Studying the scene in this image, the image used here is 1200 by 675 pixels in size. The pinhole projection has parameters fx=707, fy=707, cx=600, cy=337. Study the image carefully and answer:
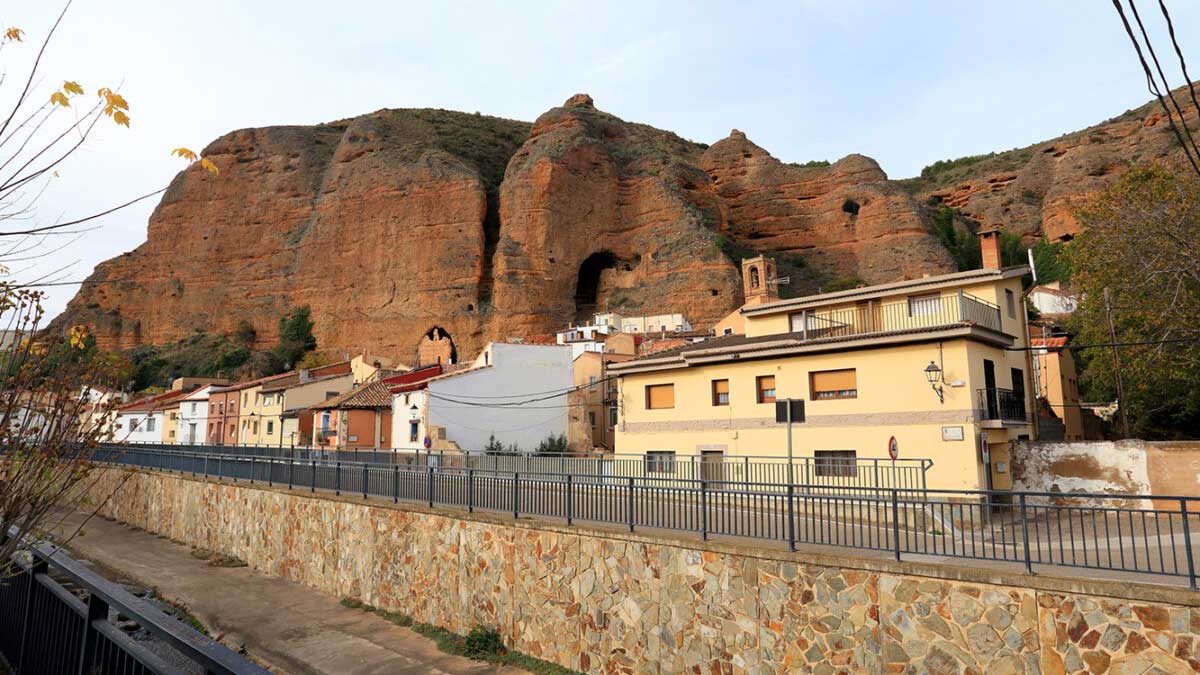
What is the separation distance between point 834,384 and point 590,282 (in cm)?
5734

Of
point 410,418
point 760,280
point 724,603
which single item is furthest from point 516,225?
point 724,603

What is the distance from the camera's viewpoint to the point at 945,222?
82062 millimetres

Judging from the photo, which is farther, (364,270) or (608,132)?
(608,132)

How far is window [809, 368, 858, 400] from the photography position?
2138 centimetres

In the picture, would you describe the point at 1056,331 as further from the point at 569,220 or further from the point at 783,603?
the point at 569,220

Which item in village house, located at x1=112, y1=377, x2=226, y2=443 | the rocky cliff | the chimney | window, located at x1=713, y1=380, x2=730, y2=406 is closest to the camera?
window, located at x1=713, y1=380, x2=730, y2=406

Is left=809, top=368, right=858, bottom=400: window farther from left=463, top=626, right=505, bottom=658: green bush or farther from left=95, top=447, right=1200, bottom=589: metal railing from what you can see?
left=463, top=626, right=505, bottom=658: green bush

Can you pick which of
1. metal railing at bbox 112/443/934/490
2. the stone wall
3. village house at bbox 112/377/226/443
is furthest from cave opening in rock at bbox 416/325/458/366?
the stone wall

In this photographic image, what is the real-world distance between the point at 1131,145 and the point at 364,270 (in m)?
82.7

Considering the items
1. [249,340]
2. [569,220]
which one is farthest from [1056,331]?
[249,340]

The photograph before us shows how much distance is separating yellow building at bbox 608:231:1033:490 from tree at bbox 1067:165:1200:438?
308 cm

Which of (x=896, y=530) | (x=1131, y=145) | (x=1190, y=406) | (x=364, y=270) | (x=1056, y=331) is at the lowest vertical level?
(x=896, y=530)

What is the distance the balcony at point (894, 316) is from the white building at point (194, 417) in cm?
4777

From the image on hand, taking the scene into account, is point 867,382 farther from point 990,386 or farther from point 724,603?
point 724,603
